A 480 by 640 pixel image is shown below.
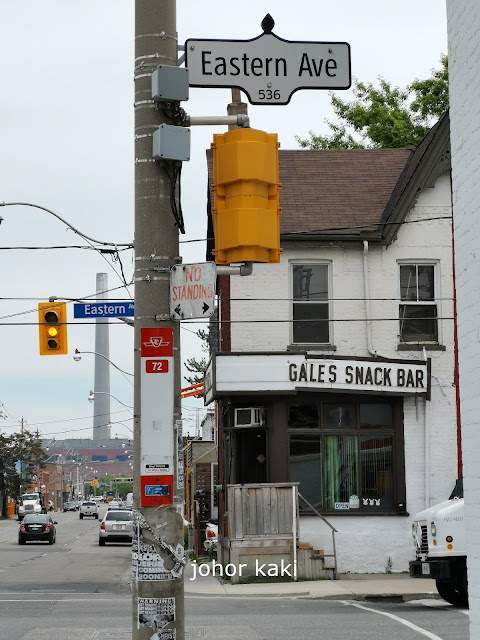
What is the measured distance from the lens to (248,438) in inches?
997

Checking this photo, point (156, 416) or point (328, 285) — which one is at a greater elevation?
point (328, 285)

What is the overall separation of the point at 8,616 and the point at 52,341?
365 inches

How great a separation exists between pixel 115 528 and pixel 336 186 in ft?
69.1

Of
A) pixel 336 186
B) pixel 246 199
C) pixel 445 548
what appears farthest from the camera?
pixel 336 186

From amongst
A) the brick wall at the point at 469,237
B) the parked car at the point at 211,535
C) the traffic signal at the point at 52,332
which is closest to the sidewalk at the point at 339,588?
the parked car at the point at 211,535

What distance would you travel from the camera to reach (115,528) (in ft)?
138

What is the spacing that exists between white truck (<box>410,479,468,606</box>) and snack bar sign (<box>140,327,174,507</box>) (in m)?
9.84

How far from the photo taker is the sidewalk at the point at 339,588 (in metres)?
18.8

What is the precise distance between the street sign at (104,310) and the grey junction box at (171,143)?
46.9ft

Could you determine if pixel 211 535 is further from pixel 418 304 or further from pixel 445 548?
pixel 445 548

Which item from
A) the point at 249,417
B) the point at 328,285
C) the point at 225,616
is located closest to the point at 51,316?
the point at 249,417

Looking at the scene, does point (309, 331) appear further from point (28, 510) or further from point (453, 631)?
point (28, 510)

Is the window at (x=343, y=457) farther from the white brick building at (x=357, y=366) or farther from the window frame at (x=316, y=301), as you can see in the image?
the window frame at (x=316, y=301)

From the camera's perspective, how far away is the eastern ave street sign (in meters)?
7.41
